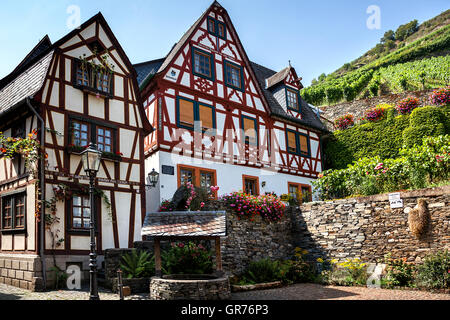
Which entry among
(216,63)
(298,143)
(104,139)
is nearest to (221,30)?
(216,63)

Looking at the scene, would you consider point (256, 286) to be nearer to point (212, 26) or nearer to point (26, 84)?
point (26, 84)

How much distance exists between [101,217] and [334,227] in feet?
26.2

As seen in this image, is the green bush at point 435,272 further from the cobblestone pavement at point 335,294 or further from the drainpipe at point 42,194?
the drainpipe at point 42,194

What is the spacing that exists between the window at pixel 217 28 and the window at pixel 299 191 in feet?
24.9

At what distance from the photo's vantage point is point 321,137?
895 inches

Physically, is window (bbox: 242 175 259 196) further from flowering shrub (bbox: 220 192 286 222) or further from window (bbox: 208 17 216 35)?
window (bbox: 208 17 216 35)

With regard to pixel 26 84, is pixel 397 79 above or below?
above

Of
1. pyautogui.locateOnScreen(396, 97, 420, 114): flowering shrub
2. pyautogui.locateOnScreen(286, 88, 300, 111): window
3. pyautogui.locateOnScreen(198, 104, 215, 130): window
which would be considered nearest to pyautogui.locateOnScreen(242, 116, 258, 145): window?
pyautogui.locateOnScreen(198, 104, 215, 130): window

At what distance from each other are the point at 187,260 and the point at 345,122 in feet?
46.0

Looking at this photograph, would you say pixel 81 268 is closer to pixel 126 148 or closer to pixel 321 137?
pixel 126 148

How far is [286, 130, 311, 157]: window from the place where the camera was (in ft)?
67.4

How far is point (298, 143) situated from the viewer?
21.0 metres

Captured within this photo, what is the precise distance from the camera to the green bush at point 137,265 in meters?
11.3
